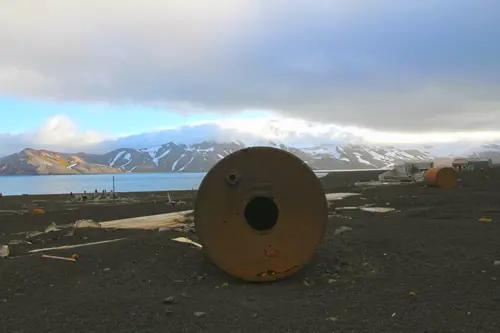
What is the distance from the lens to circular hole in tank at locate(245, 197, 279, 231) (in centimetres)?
909

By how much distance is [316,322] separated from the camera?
589cm

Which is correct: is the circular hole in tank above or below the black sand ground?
above

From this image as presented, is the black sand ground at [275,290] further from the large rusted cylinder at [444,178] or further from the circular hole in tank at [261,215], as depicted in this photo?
the large rusted cylinder at [444,178]

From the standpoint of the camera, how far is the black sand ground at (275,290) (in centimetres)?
595

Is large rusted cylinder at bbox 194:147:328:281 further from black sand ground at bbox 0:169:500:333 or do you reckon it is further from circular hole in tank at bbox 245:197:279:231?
circular hole in tank at bbox 245:197:279:231

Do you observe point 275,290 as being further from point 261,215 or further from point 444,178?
point 444,178

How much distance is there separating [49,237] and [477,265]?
1280 centimetres

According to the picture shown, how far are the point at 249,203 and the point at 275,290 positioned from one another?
5.63 ft

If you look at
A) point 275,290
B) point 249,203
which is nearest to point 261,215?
point 249,203

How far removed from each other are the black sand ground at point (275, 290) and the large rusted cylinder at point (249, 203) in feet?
1.48

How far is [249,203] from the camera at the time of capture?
8.40 metres

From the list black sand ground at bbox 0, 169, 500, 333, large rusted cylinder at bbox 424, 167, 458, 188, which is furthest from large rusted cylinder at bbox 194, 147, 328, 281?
large rusted cylinder at bbox 424, 167, 458, 188

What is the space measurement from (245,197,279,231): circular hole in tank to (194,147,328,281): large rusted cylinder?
0.73 m

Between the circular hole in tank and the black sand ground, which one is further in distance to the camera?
the circular hole in tank
